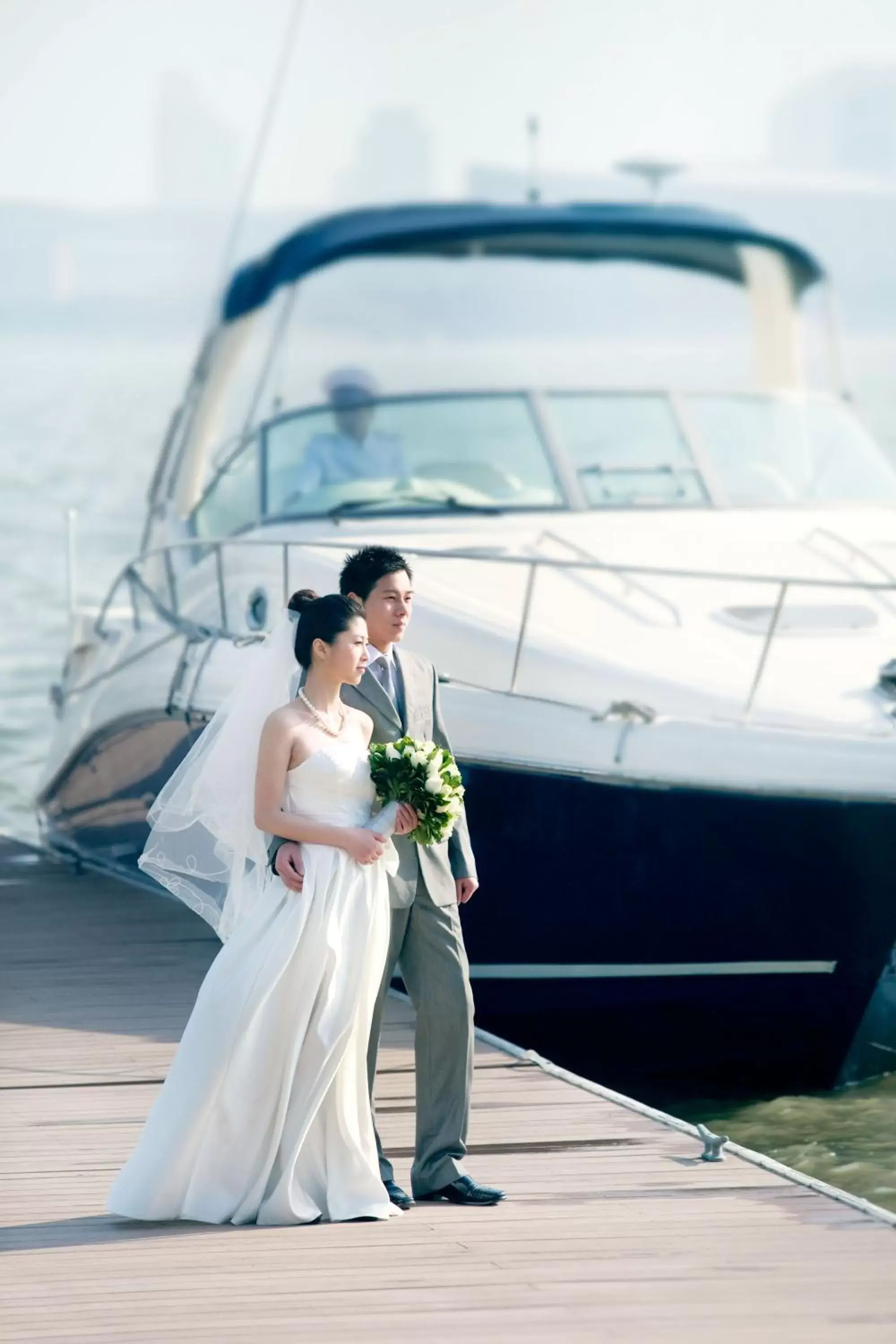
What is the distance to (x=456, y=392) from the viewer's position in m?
8.47

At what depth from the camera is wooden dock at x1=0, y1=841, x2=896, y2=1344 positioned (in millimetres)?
3984

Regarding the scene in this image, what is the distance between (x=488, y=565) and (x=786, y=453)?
1.69 metres

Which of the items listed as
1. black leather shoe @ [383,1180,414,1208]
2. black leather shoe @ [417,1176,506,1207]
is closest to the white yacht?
black leather shoe @ [417,1176,506,1207]

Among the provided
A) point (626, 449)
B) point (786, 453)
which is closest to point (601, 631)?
point (626, 449)

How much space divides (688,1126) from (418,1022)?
103cm

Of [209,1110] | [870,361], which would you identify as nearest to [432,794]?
[209,1110]

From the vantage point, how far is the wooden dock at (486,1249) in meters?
3.98

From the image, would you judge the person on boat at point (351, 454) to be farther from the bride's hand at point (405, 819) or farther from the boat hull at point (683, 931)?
the bride's hand at point (405, 819)

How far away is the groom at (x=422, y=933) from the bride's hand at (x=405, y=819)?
0.12 meters

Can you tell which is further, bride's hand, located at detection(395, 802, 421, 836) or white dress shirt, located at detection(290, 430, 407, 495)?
white dress shirt, located at detection(290, 430, 407, 495)

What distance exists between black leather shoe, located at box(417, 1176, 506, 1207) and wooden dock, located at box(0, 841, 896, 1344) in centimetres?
3

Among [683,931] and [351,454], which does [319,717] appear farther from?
[351,454]

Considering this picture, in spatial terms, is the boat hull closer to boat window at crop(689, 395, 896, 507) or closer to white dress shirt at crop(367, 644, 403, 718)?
white dress shirt at crop(367, 644, 403, 718)

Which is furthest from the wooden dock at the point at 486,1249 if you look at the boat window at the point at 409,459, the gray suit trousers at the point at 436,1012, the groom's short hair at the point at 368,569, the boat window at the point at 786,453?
the boat window at the point at 786,453
